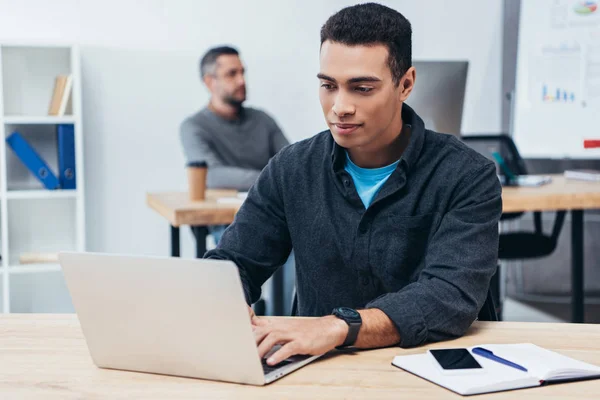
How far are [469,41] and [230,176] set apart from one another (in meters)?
2.09

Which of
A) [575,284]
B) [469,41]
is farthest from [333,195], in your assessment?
[469,41]

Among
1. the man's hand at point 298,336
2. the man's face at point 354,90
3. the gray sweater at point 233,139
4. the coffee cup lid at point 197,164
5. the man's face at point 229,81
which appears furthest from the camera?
the man's face at point 229,81

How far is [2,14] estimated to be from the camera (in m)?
3.92

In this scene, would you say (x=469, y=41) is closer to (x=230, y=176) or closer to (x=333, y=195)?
(x=230, y=176)

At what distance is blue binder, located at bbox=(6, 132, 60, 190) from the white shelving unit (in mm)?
46

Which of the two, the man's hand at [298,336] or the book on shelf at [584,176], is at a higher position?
the book on shelf at [584,176]

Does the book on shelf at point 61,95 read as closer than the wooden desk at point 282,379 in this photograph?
No

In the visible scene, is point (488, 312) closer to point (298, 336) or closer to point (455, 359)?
point (455, 359)

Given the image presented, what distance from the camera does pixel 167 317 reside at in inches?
40.4

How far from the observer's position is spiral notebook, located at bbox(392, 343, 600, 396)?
1003 millimetres

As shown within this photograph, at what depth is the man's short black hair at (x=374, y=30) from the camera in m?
1.41

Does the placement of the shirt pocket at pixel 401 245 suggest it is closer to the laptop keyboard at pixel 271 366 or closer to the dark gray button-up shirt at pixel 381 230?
the dark gray button-up shirt at pixel 381 230

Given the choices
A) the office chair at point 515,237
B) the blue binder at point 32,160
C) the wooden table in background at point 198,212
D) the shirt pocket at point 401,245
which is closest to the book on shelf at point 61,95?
the blue binder at point 32,160

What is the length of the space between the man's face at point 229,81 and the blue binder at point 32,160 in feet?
2.92
